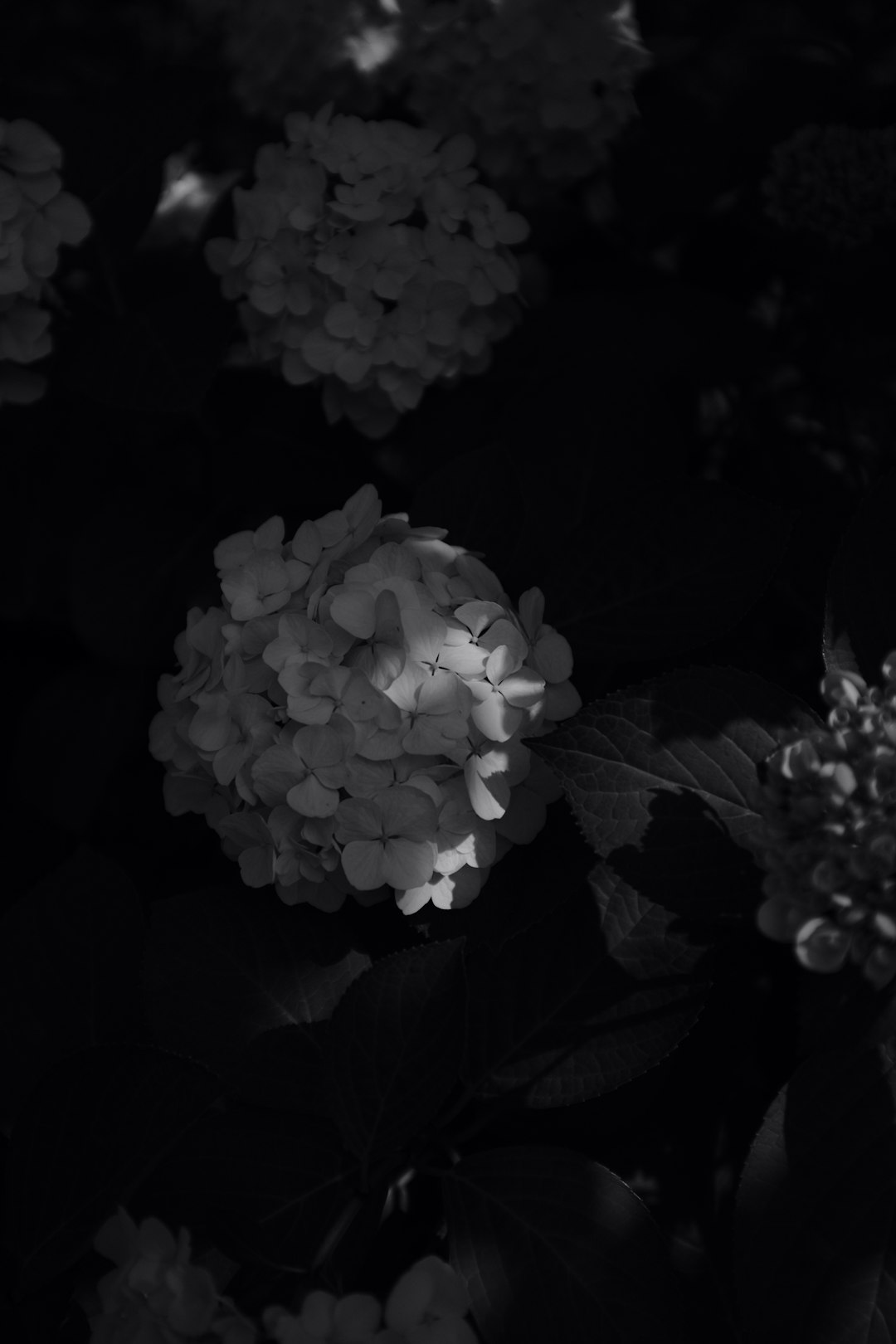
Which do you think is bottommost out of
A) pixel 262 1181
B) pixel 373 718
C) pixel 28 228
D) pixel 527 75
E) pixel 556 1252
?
pixel 556 1252

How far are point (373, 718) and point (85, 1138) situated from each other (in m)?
0.43

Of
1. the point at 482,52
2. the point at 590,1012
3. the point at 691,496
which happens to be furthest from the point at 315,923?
the point at 482,52

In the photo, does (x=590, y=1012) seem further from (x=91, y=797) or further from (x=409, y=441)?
(x=91, y=797)

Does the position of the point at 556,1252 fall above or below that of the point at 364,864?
below

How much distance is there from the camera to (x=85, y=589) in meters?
1.65

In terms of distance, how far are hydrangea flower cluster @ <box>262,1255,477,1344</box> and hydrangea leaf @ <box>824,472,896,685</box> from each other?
0.61m

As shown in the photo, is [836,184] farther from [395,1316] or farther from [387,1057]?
[395,1316]

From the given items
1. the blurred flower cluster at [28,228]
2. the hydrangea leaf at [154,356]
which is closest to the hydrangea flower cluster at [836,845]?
the hydrangea leaf at [154,356]

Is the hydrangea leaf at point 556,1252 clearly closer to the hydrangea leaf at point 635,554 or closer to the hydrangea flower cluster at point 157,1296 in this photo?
the hydrangea flower cluster at point 157,1296

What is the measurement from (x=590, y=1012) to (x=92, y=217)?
1225mm

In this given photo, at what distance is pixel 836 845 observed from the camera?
0.84 metres

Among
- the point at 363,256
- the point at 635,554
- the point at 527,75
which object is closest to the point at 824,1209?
the point at 635,554

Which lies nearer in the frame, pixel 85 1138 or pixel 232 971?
pixel 85 1138

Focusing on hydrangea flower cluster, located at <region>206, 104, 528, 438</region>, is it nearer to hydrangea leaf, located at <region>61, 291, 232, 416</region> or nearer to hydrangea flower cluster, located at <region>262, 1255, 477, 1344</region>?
hydrangea leaf, located at <region>61, 291, 232, 416</region>
